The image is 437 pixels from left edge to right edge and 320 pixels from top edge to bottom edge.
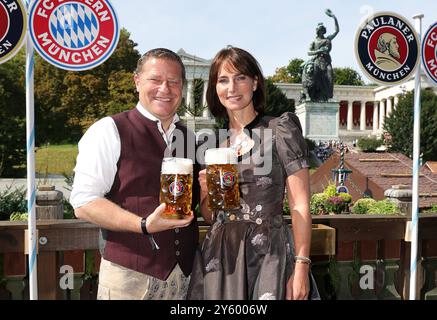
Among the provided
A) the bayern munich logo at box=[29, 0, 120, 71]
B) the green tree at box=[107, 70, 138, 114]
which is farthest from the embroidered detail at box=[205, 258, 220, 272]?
the green tree at box=[107, 70, 138, 114]

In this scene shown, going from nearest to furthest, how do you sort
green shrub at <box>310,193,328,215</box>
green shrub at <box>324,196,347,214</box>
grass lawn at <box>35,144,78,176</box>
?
green shrub at <box>324,196,347,214</box>, green shrub at <box>310,193,328,215</box>, grass lawn at <box>35,144,78,176</box>

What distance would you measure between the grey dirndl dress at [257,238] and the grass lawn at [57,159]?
26.4 meters

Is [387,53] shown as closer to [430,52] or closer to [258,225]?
[430,52]

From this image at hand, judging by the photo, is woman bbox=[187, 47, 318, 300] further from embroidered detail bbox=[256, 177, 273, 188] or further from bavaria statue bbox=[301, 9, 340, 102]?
bavaria statue bbox=[301, 9, 340, 102]

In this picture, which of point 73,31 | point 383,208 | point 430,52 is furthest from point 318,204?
point 73,31

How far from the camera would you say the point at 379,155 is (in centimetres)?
1644

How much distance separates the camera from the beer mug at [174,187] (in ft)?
7.35

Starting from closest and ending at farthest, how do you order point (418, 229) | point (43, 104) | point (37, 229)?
point (37, 229) → point (418, 229) → point (43, 104)

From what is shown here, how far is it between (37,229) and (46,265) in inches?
9.7

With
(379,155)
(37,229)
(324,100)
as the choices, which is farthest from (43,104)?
(37,229)

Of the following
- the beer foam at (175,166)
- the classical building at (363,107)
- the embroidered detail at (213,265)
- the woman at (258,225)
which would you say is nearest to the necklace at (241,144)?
the woman at (258,225)

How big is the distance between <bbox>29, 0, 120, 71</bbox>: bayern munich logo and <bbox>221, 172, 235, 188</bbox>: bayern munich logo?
1561 millimetres

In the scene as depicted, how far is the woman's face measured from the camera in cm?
247
